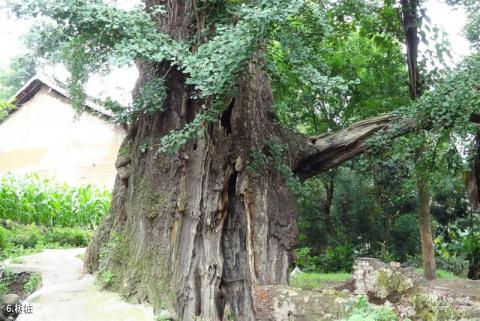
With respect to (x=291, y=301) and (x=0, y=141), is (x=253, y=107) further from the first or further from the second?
(x=0, y=141)

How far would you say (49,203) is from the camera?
47.5ft

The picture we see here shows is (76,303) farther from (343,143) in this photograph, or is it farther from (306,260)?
(306,260)

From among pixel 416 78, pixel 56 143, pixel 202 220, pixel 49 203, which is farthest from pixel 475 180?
pixel 56 143

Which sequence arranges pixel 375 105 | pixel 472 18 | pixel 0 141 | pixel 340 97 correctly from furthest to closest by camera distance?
pixel 0 141 < pixel 340 97 < pixel 375 105 < pixel 472 18

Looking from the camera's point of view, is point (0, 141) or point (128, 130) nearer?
point (128, 130)

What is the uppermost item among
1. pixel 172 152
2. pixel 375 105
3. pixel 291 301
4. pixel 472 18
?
pixel 472 18

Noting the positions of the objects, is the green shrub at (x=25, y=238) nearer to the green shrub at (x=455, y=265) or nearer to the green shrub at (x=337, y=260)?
the green shrub at (x=337, y=260)

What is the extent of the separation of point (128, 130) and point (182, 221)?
211 centimetres

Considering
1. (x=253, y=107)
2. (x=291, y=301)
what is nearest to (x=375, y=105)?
(x=253, y=107)

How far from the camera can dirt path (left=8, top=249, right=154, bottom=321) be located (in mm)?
5340

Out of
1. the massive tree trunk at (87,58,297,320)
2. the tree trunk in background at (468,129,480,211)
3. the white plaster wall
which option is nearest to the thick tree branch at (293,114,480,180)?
the massive tree trunk at (87,58,297,320)

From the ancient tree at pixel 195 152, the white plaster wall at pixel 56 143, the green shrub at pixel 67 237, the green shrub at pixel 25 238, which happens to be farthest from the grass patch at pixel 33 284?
the white plaster wall at pixel 56 143

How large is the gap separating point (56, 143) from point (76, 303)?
1747 centimetres

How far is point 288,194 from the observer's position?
23.6 feet
